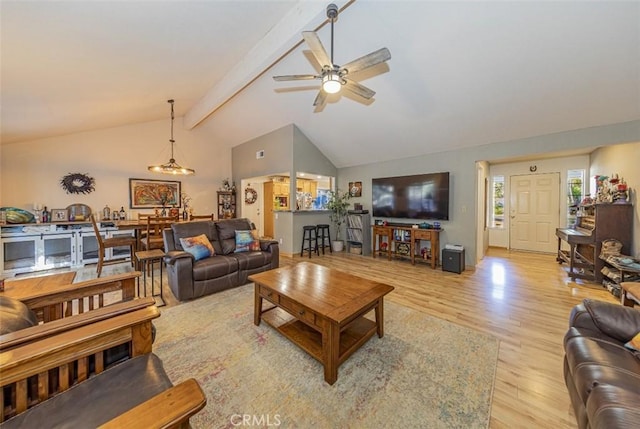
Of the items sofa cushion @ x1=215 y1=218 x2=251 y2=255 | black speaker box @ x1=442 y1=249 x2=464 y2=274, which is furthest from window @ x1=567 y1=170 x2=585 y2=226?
sofa cushion @ x1=215 y1=218 x2=251 y2=255

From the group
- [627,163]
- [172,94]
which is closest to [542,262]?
[627,163]

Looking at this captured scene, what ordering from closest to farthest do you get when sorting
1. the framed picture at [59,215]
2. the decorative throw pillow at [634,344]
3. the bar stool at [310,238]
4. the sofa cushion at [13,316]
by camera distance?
the sofa cushion at [13,316], the decorative throw pillow at [634,344], the framed picture at [59,215], the bar stool at [310,238]

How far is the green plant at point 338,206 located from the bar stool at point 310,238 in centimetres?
74

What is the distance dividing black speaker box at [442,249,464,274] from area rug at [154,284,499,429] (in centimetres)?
206

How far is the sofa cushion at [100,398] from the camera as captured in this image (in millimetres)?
854

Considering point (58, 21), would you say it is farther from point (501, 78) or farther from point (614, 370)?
point (501, 78)

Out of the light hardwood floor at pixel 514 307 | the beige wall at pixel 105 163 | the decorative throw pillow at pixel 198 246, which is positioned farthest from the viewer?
the beige wall at pixel 105 163

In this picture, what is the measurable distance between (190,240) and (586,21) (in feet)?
16.4

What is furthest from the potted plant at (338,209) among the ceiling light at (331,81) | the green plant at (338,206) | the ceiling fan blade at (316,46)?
the ceiling fan blade at (316,46)

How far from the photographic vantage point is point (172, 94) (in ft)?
13.5

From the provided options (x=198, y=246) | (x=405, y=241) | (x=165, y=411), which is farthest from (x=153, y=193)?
(x=165, y=411)

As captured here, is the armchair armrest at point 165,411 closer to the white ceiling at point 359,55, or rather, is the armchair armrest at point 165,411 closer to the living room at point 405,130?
the living room at point 405,130

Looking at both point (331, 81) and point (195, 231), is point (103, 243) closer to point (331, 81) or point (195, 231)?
point (195, 231)

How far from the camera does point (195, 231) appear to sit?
3.48 meters
